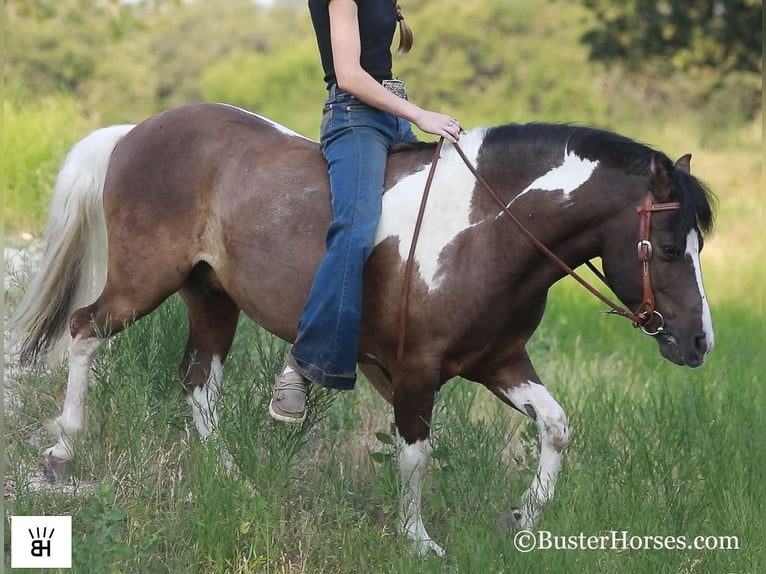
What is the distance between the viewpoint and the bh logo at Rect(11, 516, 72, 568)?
12.5ft

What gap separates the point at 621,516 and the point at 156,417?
206cm

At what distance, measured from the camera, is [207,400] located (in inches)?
194

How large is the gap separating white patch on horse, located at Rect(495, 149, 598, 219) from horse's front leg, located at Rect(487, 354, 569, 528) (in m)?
0.68

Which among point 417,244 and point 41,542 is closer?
point 41,542

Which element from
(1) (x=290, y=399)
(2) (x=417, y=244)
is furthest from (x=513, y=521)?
(2) (x=417, y=244)

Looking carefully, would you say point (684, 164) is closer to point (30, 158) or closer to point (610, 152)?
point (610, 152)

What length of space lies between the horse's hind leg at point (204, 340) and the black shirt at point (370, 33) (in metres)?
1.23

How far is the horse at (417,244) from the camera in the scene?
4.03 metres

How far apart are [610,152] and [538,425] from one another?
3.68 ft

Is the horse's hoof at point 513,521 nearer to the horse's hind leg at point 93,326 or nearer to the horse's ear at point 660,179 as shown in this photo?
the horse's ear at point 660,179

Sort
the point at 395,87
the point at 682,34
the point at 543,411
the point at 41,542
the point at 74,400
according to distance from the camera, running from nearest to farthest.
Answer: the point at 41,542, the point at 543,411, the point at 395,87, the point at 74,400, the point at 682,34

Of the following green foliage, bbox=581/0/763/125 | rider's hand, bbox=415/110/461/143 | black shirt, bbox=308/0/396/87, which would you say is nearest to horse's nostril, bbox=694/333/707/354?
rider's hand, bbox=415/110/461/143

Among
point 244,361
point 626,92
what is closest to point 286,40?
point 626,92

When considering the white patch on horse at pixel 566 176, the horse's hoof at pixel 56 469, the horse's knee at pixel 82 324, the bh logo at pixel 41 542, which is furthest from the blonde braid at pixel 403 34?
the bh logo at pixel 41 542
